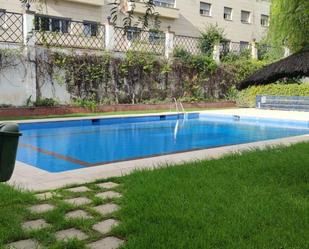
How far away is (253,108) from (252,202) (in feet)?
56.0

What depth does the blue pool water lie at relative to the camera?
9.22 meters

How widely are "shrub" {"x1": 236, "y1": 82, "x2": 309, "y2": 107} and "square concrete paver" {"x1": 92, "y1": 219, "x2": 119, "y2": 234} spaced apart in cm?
1761

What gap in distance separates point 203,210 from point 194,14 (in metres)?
27.2

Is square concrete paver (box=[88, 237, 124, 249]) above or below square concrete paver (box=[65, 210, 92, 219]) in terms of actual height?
below

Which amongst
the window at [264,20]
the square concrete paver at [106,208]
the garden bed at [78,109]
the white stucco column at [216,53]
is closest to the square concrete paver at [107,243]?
the square concrete paver at [106,208]

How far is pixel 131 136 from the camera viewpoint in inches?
507

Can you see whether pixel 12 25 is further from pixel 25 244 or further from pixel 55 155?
pixel 25 244

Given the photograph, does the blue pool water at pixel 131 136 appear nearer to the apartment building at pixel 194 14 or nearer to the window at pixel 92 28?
the window at pixel 92 28

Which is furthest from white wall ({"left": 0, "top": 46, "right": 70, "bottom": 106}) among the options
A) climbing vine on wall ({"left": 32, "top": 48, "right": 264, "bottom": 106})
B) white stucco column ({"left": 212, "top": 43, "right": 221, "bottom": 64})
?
white stucco column ({"left": 212, "top": 43, "right": 221, "bottom": 64})

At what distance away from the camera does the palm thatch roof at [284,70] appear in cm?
529

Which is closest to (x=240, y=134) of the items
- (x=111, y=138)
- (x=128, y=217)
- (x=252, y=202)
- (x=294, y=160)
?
(x=111, y=138)

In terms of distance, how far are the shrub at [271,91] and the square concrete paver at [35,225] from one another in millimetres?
17848

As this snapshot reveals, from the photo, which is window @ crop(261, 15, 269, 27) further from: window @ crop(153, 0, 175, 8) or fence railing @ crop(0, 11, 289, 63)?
fence railing @ crop(0, 11, 289, 63)

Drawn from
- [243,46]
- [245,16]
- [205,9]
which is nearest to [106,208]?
[205,9]
